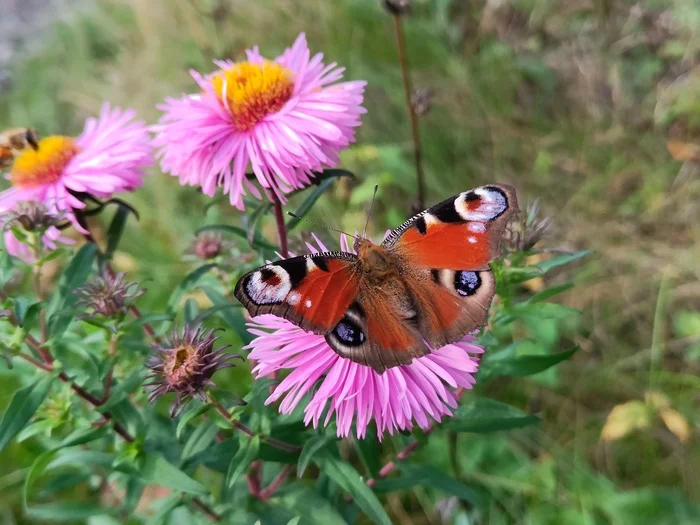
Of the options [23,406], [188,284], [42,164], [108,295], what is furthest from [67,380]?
[42,164]

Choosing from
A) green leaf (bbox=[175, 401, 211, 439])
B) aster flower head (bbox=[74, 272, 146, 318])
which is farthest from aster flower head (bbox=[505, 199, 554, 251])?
aster flower head (bbox=[74, 272, 146, 318])

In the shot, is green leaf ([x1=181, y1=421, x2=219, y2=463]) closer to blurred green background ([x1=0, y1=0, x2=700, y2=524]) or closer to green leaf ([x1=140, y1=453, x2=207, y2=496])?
green leaf ([x1=140, y1=453, x2=207, y2=496])

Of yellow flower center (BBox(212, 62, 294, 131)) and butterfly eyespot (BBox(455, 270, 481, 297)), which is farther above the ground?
yellow flower center (BBox(212, 62, 294, 131))

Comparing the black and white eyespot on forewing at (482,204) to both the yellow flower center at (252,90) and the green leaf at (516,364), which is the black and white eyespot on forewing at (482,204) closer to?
the green leaf at (516,364)

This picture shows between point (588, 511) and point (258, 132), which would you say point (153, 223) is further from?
point (588, 511)

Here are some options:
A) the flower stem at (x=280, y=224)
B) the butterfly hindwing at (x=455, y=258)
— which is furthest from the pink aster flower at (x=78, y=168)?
the butterfly hindwing at (x=455, y=258)

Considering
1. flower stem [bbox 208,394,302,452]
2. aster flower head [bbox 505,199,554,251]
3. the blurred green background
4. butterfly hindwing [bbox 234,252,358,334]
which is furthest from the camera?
the blurred green background

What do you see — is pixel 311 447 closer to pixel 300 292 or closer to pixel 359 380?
pixel 359 380
